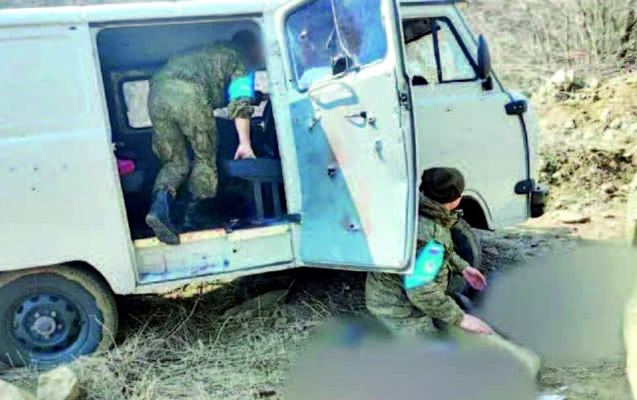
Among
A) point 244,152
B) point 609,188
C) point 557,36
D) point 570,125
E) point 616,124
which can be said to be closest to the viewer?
point 244,152

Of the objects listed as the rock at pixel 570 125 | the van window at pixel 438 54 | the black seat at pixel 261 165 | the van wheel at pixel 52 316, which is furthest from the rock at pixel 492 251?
the van wheel at pixel 52 316

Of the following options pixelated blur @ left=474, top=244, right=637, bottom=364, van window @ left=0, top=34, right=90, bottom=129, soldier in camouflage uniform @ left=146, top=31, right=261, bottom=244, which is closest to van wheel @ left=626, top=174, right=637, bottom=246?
pixelated blur @ left=474, top=244, right=637, bottom=364

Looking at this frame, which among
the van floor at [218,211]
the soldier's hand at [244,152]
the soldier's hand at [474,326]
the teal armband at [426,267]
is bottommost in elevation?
the soldier's hand at [474,326]

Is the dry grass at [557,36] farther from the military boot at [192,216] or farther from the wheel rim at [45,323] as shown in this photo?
the wheel rim at [45,323]

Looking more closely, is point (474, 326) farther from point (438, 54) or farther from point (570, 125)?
point (570, 125)

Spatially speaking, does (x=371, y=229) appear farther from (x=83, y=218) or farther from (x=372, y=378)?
(x=83, y=218)

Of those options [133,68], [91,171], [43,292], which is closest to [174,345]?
[43,292]

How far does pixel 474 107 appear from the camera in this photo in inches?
185

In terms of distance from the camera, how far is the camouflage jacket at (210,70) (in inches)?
173

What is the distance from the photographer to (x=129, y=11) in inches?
152

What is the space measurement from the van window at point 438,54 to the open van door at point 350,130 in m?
0.98

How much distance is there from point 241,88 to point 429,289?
70.1 inches

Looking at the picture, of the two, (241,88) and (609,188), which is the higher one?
(241,88)

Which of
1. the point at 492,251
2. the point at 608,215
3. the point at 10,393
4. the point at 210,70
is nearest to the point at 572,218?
the point at 608,215
